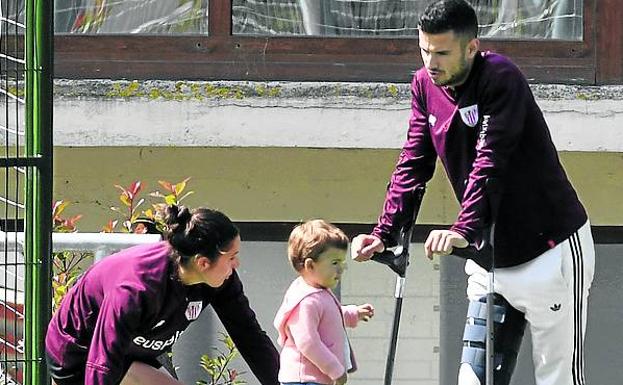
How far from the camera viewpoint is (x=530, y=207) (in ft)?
16.3

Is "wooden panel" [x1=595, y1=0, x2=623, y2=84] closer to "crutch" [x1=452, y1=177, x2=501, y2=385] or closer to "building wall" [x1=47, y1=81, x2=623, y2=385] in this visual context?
"building wall" [x1=47, y1=81, x2=623, y2=385]

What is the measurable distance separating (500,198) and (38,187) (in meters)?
1.66

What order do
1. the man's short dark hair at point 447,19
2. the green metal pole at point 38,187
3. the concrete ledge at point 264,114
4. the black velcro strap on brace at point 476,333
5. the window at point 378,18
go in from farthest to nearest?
the window at point 378,18
the concrete ledge at point 264,114
the green metal pole at point 38,187
the black velcro strap on brace at point 476,333
the man's short dark hair at point 447,19

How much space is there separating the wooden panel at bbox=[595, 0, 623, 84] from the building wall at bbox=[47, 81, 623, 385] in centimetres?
13

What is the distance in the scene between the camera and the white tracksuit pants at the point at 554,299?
4941mm

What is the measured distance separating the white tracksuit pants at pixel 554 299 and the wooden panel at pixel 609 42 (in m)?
2.36

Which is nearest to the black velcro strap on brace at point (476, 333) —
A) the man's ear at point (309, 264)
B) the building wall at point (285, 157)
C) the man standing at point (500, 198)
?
the man standing at point (500, 198)

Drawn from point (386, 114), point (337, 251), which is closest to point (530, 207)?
point (337, 251)

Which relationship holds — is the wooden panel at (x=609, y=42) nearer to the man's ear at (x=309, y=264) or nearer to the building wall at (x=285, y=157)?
the building wall at (x=285, y=157)

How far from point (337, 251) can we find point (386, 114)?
6.37ft

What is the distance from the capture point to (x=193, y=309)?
5.06 meters

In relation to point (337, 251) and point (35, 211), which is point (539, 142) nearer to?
point (337, 251)

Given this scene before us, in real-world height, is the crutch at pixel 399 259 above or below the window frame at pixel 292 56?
below

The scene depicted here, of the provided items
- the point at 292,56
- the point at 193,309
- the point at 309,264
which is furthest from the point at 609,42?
the point at 193,309
